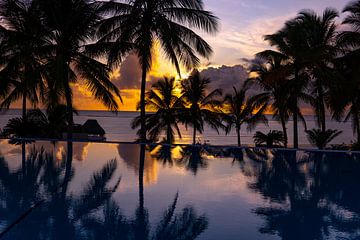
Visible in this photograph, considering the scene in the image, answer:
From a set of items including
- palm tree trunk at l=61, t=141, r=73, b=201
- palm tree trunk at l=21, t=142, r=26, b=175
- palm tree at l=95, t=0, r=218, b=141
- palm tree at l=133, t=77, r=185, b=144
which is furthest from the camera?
palm tree at l=133, t=77, r=185, b=144

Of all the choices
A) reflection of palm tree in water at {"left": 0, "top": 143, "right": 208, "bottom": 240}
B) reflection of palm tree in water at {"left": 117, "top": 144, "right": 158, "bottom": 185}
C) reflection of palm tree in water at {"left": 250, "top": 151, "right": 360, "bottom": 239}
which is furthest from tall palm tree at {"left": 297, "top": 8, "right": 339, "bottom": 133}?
reflection of palm tree in water at {"left": 0, "top": 143, "right": 208, "bottom": 240}

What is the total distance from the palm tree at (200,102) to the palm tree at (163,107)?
0.66 meters

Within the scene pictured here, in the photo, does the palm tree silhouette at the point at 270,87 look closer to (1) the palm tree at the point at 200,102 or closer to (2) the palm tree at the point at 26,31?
(1) the palm tree at the point at 200,102

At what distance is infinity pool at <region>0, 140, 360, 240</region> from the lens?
14.4ft

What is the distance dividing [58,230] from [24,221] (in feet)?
2.21

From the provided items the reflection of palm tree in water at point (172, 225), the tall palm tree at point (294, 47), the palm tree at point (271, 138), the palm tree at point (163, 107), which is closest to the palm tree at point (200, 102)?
the palm tree at point (163, 107)

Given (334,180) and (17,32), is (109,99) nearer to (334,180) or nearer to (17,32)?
(17,32)

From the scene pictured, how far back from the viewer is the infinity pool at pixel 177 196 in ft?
14.4

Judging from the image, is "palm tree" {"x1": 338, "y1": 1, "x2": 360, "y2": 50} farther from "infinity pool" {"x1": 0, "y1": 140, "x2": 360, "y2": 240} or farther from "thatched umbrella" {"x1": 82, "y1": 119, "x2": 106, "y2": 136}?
"thatched umbrella" {"x1": 82, "y1": 119, "x2": 106, "y2": 136}

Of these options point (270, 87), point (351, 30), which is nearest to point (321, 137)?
point (270, 87)

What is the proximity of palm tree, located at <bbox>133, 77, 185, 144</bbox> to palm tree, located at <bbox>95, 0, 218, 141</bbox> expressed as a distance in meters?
6.24

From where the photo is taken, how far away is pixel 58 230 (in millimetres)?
4273

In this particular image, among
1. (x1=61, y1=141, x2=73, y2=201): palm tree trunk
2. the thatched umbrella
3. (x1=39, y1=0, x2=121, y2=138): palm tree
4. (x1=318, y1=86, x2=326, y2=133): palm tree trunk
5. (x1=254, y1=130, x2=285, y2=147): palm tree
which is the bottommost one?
(x1=61, y1=141, x2=73, y2=201): palm tree trunk

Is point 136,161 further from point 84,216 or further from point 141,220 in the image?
point 141,220
